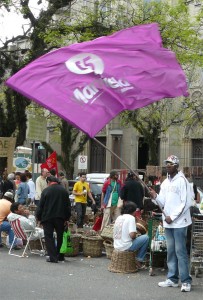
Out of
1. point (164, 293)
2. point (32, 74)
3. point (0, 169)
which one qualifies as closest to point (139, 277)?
point (164, 293)

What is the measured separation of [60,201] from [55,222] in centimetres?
41

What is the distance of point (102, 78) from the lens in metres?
8.45

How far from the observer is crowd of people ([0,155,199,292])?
8969mm

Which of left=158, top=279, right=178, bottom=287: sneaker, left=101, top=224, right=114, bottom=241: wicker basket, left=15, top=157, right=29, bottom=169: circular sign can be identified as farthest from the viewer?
left=15, top=157, right=29, bottom=169: circular sign

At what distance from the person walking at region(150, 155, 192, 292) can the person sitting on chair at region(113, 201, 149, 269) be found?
1.38 metres

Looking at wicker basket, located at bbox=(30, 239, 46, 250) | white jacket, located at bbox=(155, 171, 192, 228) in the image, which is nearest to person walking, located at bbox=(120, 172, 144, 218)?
wicker basket, located at bbox=(30, 239, 46, 250)

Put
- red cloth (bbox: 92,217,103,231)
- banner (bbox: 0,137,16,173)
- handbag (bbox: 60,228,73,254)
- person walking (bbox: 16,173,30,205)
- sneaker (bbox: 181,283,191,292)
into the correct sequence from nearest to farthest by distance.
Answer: sneaker (bbox: 181,283,191,292) → handbag (bbox: 60,228,73,254) → red cloth (bbox: 92,217,103,231) → person walking (bbox: 16,173,30,205) → banner (bbox: 0,137,16,173)

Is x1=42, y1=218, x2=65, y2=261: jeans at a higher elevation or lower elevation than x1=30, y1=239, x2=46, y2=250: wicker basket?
higher

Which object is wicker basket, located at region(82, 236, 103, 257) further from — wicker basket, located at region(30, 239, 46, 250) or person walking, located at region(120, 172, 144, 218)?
person walking, located at region(120, 172, 144, 218)

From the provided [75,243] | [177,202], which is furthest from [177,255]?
[75,243]

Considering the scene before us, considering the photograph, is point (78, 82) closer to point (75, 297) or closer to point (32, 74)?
point (32, 74)

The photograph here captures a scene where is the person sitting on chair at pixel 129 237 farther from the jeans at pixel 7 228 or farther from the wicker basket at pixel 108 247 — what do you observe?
the jeans at pixel 7 228

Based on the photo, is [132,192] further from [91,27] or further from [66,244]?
[91,27]

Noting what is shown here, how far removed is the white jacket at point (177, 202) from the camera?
8.94 metres
